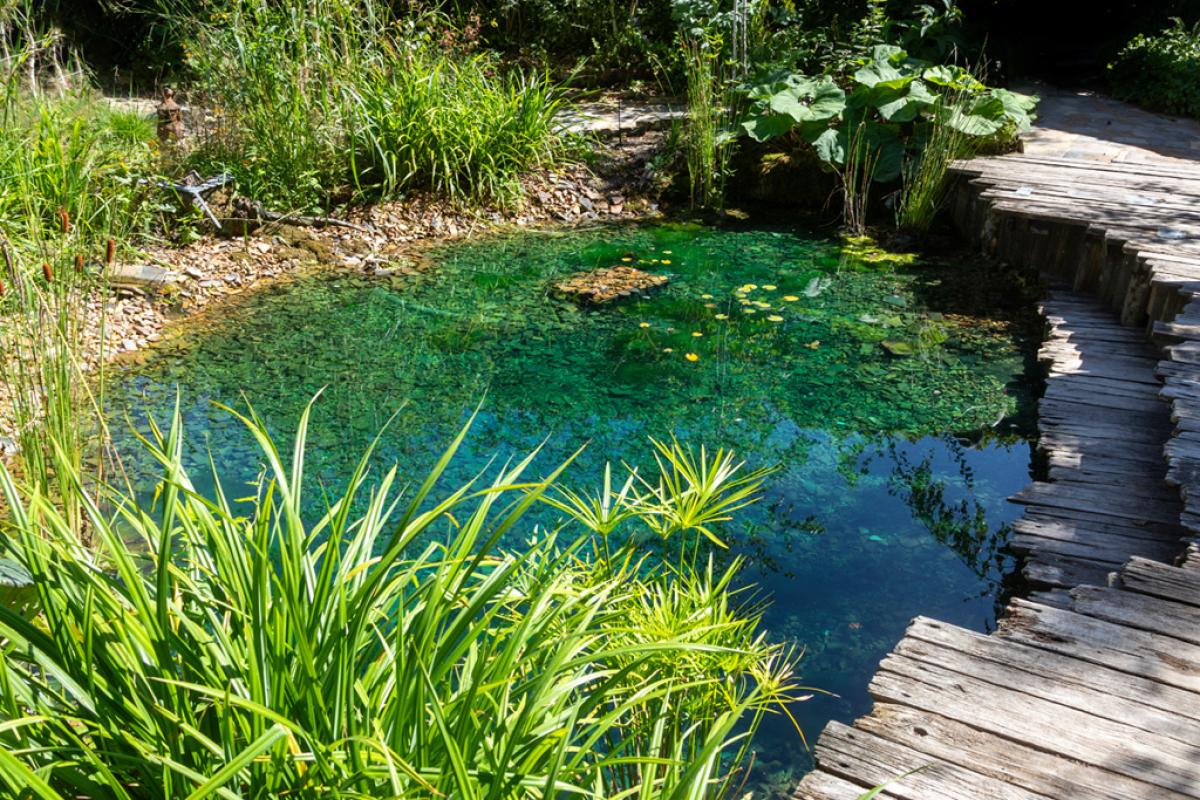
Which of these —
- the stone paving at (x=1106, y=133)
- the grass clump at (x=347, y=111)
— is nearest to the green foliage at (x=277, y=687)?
the grass clump at (x=347, y=111)

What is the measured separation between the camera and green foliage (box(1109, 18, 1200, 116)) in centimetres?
899

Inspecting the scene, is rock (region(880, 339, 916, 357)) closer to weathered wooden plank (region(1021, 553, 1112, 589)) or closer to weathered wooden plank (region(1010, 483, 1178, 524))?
weathered wooden plank (region(1010, 483, 1178, 524))

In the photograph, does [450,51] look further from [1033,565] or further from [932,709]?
[932,709]

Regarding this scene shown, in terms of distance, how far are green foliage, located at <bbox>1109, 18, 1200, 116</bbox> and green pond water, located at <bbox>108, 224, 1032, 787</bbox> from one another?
4.15m

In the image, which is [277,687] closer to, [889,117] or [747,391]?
[747,391]

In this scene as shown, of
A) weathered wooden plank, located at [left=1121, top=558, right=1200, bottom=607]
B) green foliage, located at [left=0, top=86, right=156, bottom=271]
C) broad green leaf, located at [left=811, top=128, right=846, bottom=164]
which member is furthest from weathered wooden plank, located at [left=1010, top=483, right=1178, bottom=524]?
broad green leaf, located at [left=811, top=128, right=846, bottom=164]

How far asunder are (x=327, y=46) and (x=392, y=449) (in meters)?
4.11

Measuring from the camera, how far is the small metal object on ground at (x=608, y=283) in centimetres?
612

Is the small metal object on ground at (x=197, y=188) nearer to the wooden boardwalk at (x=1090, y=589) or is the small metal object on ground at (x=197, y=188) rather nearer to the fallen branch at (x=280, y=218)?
the fallen branch at (x=280, y=218)

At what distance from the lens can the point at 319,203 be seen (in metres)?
7.21

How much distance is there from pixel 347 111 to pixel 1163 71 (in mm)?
7457

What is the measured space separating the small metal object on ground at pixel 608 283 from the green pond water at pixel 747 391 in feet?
0.35

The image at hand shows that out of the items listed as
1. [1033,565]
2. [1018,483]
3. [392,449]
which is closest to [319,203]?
[392,449]

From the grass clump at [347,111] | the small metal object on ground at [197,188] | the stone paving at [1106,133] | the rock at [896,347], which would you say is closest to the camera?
the rock at [896,347]
